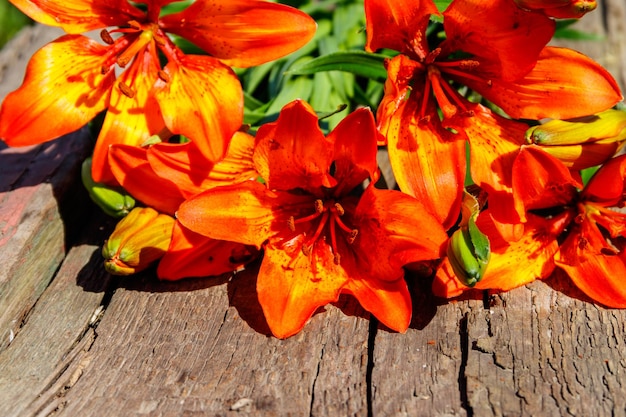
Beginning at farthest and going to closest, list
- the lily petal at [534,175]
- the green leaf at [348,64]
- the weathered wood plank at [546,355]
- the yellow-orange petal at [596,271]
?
the green leaf at [348,64]
the yellow-orange petal at [596,271]
the lily petal at [534,175]
the weathered wood plank at [546,355]

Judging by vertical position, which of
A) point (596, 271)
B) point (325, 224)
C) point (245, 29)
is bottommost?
point (596, 271)

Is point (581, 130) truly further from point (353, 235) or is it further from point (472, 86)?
point (353, 235)

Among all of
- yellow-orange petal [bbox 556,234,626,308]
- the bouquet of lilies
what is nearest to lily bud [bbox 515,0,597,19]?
the bouquet of lilies

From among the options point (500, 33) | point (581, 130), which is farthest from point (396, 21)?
point (581, 130)

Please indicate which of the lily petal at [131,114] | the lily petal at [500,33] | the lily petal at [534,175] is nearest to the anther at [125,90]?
the lily petal at [131,114]

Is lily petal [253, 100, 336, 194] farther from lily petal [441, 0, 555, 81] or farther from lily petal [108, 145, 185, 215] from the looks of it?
lily petal [441, 0, 555, 81]

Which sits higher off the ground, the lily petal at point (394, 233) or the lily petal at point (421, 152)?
the lily petal at point (421, 152)

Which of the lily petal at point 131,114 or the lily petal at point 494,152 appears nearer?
the lily petal at point 494,152

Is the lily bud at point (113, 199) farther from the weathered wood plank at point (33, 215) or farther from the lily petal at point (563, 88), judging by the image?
the lily petal at point (563, 88)
